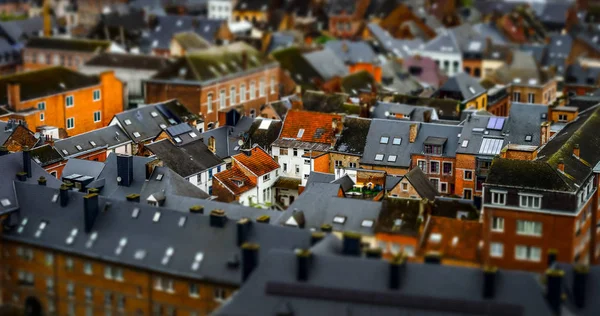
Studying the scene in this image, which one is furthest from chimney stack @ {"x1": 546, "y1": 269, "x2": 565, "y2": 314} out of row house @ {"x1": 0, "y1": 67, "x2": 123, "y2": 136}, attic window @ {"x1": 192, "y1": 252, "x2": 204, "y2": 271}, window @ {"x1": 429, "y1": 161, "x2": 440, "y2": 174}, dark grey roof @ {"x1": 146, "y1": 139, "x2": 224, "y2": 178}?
row house @ {"x1": 0, "y1": 67, "x2": 123, "y2": 136}

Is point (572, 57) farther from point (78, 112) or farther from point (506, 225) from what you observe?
point (506, 225)

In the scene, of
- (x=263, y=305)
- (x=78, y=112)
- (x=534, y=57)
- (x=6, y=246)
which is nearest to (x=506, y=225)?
(x=263, y=305)

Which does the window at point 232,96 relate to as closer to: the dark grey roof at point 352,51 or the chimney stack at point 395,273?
the dark grey roof at point 352,51

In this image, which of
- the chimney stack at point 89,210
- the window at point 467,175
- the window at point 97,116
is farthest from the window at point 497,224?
the window at point 97,116

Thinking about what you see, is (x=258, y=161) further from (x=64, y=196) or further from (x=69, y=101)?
(x=69, y=101)

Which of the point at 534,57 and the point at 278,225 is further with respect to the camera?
the point at 534,57

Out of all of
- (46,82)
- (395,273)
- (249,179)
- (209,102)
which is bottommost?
(249,179)

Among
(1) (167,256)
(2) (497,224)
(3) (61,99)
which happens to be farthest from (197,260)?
(3) (61,99)
